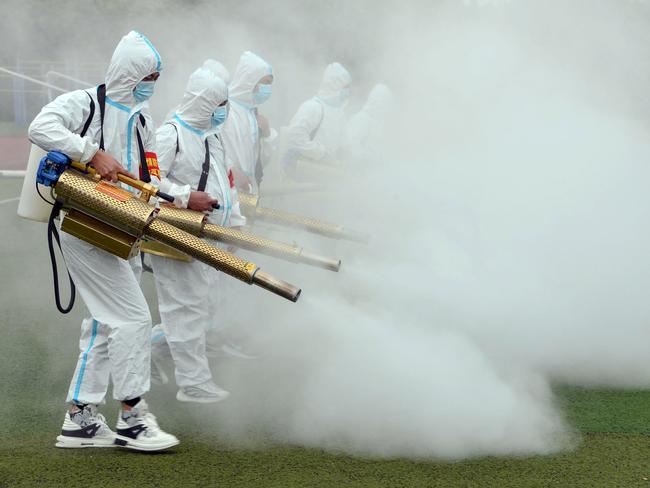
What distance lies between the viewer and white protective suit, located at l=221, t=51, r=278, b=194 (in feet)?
20.8

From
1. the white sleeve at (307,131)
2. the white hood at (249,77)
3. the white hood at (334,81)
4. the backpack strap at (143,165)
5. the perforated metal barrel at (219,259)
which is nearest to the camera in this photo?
the perforated metal barrel at (219,259)

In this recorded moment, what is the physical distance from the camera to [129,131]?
4230 millimetres

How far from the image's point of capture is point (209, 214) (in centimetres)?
503

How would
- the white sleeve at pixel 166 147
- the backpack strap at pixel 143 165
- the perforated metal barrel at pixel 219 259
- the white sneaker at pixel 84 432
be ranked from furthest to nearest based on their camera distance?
the white sleeve at pixel 166 147
the backpack strap at pixel 143 165
the white sneaker at pixel 84 432
the perforated metal barrel at pixel 219 259

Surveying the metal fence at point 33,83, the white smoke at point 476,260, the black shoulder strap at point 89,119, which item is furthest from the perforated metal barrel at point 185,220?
the metal fence at point 33,83

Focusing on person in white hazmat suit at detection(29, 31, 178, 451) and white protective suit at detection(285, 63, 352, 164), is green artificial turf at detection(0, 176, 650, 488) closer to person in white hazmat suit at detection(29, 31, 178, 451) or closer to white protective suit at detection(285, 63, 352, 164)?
person in white hazmat suit at detection(29, 31, 178, 451)

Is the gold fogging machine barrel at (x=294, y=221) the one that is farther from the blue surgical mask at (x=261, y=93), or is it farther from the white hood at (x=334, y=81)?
the white hood at (x=334, y=81)

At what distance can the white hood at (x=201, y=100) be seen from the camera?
5.02m

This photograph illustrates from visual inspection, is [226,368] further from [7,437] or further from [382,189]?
[382,189]

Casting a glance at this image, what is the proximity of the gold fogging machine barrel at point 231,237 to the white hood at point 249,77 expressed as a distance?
224 cm

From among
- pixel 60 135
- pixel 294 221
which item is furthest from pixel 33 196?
pixel 294 221

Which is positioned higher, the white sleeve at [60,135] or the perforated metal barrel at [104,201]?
the white sleeve at [60,135]

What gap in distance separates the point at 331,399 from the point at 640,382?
1676mm

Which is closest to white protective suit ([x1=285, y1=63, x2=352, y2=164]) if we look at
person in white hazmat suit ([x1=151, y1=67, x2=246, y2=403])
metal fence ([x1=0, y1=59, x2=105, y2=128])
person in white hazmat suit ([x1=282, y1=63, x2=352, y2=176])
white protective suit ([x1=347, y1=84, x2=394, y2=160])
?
person in white hazmat suit ([x1=282, y1=63, x2=352, y2=176])
